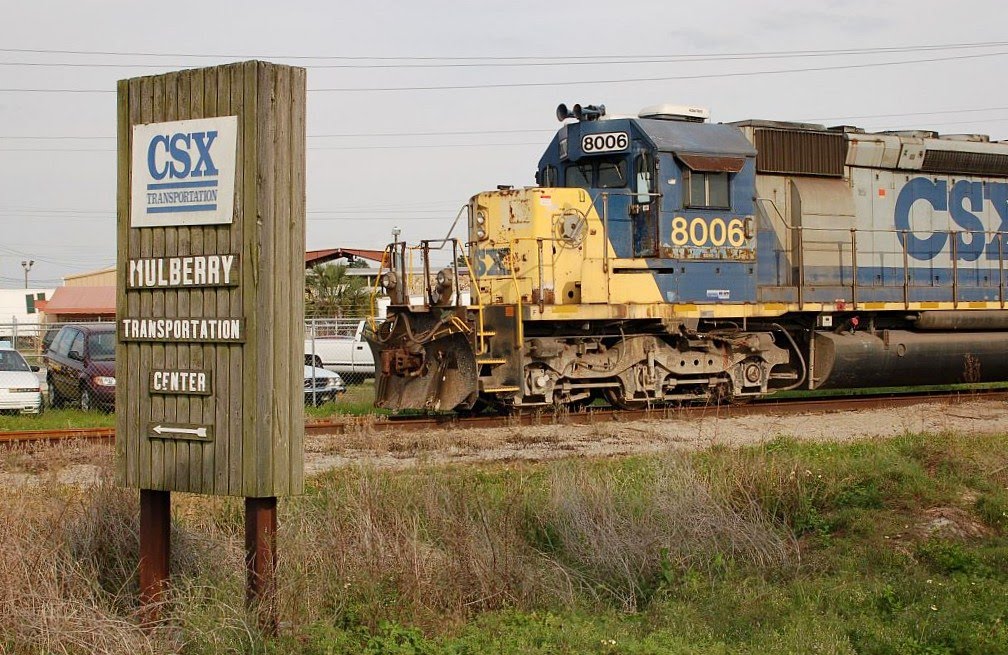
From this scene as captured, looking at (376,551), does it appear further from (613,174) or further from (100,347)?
(100,347)

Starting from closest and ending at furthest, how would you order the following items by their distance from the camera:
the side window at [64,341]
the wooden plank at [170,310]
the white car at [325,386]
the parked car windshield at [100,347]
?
the wooden plank at [170,310]
the parked car windshield at [100,347]
the side window at [64,341]
the white car at [325,386]

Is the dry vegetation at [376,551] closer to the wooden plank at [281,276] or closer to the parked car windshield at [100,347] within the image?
the wooden plank at [281,276]

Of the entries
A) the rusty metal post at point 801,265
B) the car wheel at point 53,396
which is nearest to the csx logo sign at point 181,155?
the rusty metal post at point 801,265

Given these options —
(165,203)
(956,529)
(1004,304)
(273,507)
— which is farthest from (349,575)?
(1004,304)

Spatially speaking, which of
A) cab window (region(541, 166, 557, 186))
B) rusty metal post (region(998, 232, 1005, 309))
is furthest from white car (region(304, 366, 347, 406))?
rusty metal post (region(998, 232, 1005, 309))

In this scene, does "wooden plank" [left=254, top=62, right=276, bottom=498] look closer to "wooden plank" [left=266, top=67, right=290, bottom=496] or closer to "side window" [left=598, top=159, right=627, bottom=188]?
"wooden plank" [left=266, top=67, right=290, bottom=496]

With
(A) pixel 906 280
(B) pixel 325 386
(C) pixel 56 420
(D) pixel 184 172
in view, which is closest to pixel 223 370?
(D) pixel 184 172

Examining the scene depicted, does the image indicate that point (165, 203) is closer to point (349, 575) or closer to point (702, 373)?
point (349, 575)

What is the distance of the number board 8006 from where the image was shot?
555 inches

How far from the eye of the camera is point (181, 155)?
17.6ft

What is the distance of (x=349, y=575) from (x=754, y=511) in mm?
3361

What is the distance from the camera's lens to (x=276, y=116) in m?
5.11

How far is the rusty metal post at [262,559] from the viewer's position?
524 centimetres

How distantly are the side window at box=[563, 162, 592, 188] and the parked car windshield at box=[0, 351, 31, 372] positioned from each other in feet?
29.9
